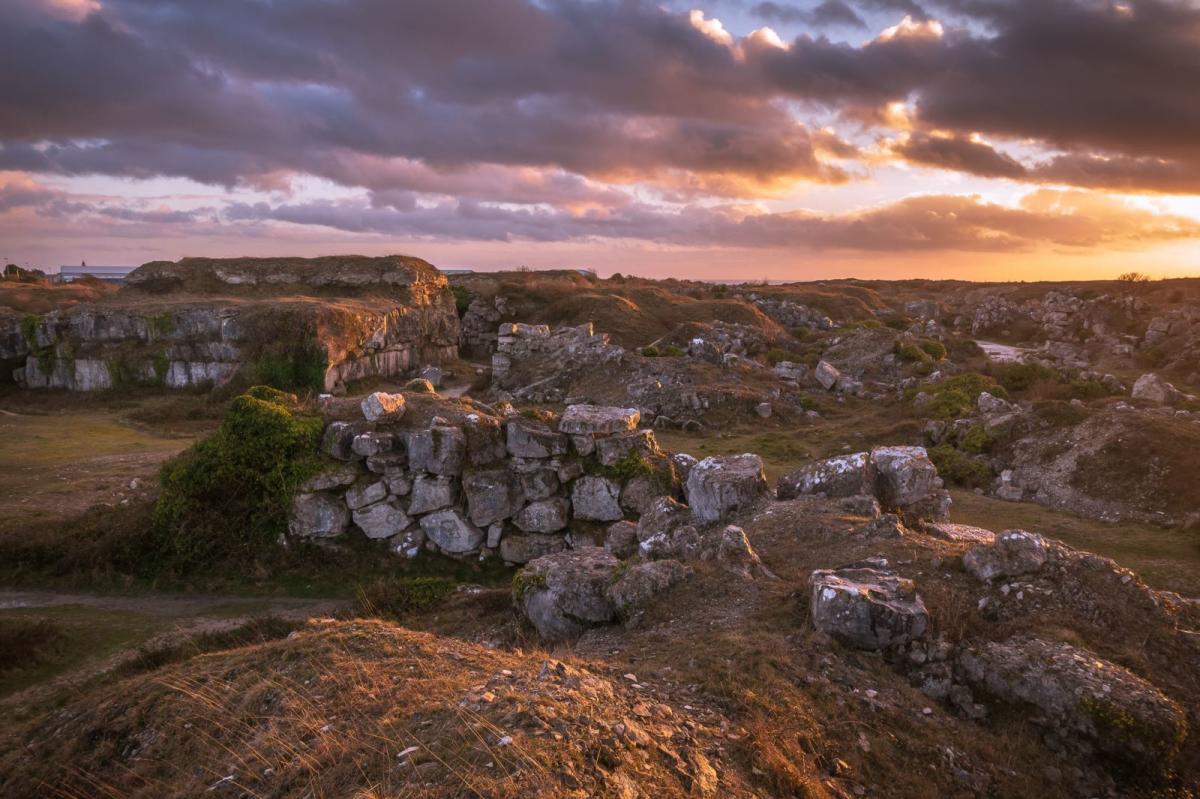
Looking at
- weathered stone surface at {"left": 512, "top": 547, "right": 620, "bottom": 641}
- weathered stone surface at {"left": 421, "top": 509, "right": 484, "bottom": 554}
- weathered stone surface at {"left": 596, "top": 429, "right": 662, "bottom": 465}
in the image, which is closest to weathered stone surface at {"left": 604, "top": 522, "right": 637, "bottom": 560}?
weathered stone surface at {"left": 512, "top": 547, "right": 620, "bottom": 641}

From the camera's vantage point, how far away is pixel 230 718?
643 centimetres

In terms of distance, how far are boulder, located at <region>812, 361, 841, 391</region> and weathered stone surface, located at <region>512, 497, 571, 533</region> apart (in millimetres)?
20045

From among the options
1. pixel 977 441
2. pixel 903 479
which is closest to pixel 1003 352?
pixel 977 441

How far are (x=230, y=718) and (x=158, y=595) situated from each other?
8.80 m

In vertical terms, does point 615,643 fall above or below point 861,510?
below

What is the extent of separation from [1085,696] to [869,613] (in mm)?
2047

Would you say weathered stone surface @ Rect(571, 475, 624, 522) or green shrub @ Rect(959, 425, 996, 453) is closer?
weathered stone surface @ Rect(571, 475, 624, 522)

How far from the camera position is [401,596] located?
12.3 metres

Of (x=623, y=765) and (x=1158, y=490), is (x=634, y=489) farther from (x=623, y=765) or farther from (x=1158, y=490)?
(x=1158, y=490)

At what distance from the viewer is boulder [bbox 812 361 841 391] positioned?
103ft

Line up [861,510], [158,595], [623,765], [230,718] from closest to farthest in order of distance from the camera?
[623,765]
[230,718]
[861,510]
[158,595]

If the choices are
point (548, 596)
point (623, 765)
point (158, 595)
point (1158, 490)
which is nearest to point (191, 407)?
point (158, 595)

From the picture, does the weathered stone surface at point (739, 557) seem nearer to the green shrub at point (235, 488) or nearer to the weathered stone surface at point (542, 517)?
the weathered stone surface at point (542, 517)

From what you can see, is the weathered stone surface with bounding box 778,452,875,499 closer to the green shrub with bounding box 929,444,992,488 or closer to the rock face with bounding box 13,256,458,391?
the green shrub with bounding box 929,444,992,488
